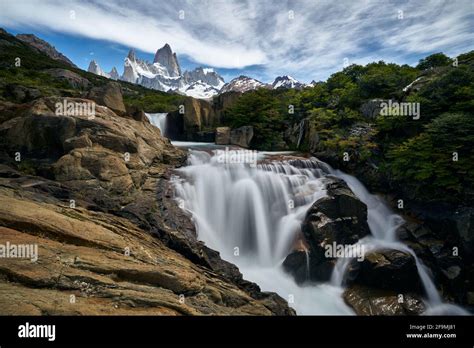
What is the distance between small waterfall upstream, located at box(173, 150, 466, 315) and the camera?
12961 millimetres

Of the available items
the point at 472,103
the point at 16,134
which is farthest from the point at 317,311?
the point at 16,134

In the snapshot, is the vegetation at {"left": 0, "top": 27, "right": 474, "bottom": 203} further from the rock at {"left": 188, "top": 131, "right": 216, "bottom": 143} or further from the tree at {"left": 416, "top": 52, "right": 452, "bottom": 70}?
the rock at {"left": 188, "top": 131, "right": 216, "bottom": 143}

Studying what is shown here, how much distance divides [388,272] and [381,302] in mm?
1496

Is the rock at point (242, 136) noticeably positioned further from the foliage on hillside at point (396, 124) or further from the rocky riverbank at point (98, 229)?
the rocky riverbank at point (98, 229)

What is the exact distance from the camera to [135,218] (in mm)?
10727

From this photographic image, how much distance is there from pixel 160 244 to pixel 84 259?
10.3ft

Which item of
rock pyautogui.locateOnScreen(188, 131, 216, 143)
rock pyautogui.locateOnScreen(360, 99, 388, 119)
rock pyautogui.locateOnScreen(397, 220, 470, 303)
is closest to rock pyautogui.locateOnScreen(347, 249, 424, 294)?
rock pyautogui.locateOnScreen(397, 220, 470, 303)

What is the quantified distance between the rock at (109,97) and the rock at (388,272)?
662 inches

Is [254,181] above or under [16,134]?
under

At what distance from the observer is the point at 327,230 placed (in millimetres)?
14070

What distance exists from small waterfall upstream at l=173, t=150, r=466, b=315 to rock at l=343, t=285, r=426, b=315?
504 millimetres

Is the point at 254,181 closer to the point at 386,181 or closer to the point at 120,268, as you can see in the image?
the point at 386,181
